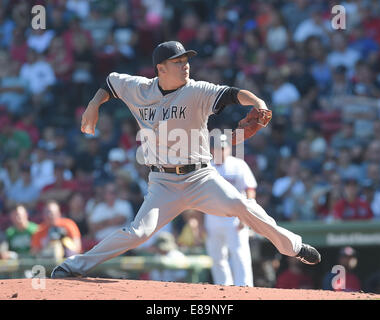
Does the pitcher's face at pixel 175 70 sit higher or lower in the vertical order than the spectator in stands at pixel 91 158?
lower

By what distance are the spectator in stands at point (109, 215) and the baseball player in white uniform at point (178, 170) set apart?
3.72 metres

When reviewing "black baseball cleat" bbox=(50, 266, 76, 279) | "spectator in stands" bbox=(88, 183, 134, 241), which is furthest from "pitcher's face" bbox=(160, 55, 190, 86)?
"spectator in stands" bbox=(88, 183, 134, 241)

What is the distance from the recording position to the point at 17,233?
902cm

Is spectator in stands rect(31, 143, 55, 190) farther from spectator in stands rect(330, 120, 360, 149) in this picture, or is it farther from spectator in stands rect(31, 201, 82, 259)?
spectator in stands rect(330, 120, 360, 149)

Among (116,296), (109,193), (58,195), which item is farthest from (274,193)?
(116,296)

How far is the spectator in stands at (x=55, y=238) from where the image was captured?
323 inches

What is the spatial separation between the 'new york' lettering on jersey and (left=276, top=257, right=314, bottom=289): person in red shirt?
343cm

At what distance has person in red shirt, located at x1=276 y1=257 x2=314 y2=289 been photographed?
8.52m

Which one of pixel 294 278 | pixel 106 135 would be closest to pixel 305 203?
pixel 294 278

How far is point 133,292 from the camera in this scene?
515 cm

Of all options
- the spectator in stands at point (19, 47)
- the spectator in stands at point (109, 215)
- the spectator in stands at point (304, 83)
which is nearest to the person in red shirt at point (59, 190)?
the spectator in stands at point (109, 215)

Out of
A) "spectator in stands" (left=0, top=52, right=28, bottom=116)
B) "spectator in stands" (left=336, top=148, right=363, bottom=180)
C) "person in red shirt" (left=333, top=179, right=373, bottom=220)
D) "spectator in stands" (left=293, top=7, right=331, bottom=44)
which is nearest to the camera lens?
"person in red shirt" (left=333, top=179, right=373, bottom=220)

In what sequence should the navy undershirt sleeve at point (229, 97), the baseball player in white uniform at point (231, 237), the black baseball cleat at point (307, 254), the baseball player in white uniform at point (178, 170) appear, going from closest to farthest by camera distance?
the navy undershirt sleeve at point (229, 97) < the baseball player in white uniform at point (178, 170) < the black baseball cleat at point (307, 254) < the baseball player in white uniform at point (231, 237)

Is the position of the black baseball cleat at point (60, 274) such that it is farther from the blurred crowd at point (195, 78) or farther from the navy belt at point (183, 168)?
the blurred crowd at point (195, 78)
